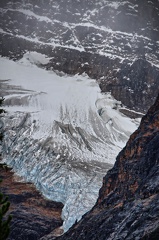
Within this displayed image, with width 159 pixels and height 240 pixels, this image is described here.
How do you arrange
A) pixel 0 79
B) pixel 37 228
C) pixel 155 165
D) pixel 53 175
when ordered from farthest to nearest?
pixel 0 79, pixel 53 175, pixel 37 228, pixel 155 165

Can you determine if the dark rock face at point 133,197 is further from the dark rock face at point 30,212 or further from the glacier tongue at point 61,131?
the glacier tongue at point 61,131

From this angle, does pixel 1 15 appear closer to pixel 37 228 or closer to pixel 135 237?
pixel 37 228

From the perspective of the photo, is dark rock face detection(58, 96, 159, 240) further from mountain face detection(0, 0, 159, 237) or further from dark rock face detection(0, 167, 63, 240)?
mountain face detection(0, 0, 159, 237)

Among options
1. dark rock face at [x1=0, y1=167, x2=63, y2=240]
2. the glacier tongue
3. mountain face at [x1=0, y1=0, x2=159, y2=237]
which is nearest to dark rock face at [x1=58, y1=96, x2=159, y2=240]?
dark rock face at [x1=0, y1=167, x2=63, y2=240]

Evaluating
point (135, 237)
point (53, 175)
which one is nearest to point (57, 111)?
point (53, 175)

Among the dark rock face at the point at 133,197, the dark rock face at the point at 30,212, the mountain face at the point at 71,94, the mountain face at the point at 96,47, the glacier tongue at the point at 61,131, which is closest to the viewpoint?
the dark rock face at the point at 133,197

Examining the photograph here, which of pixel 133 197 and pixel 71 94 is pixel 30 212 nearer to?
pixel 133 197

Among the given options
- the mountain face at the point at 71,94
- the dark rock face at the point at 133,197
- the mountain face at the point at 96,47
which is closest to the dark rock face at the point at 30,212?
the mountain face at the point at 71,94
